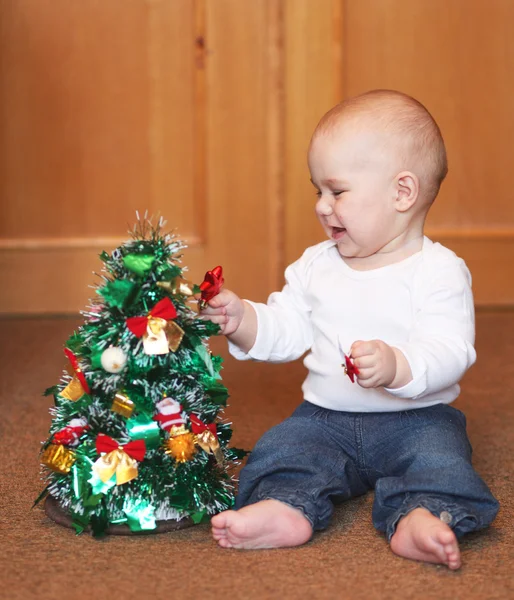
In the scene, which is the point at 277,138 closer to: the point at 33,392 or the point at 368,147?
the point at 33,392

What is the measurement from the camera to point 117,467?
873 millimetres

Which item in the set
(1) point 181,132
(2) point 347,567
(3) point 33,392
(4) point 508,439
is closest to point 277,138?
(1) point 181,132

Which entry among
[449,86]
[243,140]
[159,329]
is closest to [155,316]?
[159,329]

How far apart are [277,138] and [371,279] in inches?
46.6

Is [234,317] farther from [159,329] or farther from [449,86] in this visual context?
[449,86]

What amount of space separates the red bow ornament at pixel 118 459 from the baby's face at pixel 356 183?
1.11 feet

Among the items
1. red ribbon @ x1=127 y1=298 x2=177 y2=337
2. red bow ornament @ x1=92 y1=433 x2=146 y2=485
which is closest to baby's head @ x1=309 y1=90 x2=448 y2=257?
red ribbon @ x1=127 y1=298 x2=177 y2=337

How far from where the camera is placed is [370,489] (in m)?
1.04

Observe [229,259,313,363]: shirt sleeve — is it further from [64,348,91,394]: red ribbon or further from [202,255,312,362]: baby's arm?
[64,348,91,394]: red ribbon

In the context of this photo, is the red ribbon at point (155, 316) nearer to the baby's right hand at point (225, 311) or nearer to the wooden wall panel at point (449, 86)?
the baby's right hand at point (225, 311)

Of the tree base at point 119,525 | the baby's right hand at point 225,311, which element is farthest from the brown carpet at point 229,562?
the baby's right hand at point 225,311

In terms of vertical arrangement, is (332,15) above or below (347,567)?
above

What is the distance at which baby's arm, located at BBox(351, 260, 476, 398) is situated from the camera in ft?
2.87

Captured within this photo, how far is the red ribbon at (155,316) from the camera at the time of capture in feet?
2.83
